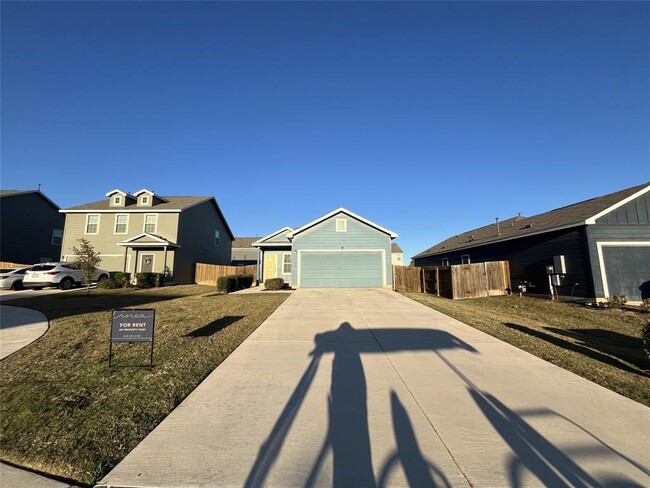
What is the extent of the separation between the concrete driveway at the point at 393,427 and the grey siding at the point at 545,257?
469 inches

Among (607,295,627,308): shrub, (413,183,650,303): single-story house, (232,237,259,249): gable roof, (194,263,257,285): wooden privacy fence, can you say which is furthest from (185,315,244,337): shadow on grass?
(232,237,259,249): gable roof

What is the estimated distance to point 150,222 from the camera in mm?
23125

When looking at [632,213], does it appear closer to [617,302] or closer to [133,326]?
[617,302]

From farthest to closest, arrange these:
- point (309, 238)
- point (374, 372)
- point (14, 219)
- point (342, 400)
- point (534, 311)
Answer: point (14, 219) < point (309, 238) < point (534, 311) < point (374, 372) < point (342, 400)

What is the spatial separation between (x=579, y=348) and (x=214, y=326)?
853cm

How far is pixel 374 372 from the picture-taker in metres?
4.68

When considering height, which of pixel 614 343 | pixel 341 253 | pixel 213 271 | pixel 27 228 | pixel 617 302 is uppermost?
pixel 27 228

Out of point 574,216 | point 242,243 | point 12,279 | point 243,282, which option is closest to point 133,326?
point 243,282

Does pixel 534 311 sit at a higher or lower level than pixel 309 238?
lower

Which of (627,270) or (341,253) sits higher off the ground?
(341,253)

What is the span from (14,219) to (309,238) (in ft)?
83.8

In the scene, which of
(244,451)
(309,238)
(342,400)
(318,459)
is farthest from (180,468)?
(309,238)

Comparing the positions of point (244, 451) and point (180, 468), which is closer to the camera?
point (180, 468)

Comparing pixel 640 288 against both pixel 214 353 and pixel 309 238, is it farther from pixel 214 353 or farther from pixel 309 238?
pixel 214 353
